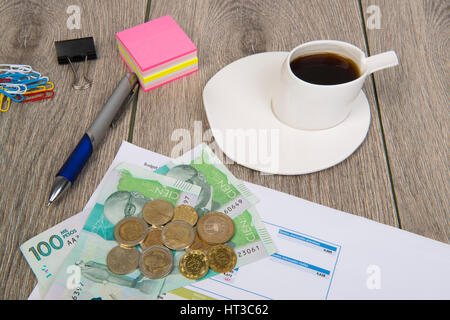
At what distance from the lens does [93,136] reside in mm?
694

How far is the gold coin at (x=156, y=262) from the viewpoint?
1.96 feet

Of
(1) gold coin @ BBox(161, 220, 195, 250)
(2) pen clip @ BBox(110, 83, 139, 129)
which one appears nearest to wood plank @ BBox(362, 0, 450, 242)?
(1) gold coin @ BBox(161, 220, 195, 250)

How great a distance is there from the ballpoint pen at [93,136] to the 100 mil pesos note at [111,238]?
0.18 feet

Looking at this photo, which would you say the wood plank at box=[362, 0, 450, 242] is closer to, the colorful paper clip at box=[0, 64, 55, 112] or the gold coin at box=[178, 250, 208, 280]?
the gold coin at box=[178, 250, 208, 280]

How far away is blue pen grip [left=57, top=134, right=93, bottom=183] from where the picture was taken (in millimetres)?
659

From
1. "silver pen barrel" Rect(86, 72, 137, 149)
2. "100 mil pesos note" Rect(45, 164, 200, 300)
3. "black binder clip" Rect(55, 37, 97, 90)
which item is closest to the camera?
"100 mil pesos note" Rect(45, 164, 200, 300)

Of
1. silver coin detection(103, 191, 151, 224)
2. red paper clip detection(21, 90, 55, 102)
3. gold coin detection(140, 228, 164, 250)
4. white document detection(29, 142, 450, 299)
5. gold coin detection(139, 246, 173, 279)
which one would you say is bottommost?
white document detection(29, 142, 450, 299)

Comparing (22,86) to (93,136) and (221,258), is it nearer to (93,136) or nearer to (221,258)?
(93,136)

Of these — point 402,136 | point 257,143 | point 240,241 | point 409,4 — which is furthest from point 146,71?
point 409,4

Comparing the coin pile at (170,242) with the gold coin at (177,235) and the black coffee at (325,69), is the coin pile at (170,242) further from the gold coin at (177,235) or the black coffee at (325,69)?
the black coffee at (325,69)

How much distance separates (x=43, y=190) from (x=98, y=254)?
5.8 inches

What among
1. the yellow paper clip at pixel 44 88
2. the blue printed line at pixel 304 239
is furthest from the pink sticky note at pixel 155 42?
the blue printed line at pixel 304 239

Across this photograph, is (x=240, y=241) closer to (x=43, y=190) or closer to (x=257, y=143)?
(x=257, y=143)

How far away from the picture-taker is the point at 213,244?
0.62m
